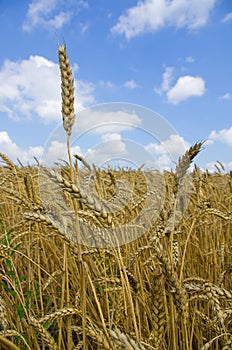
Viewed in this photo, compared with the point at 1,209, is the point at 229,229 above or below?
below

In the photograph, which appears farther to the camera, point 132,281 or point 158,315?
point 132,281

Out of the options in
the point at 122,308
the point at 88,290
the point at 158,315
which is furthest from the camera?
A: the point at 88,290

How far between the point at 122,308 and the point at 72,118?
0.70 meters

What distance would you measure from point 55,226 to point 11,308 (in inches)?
40.6

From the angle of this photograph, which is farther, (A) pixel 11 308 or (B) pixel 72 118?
(A) pixel 11 308

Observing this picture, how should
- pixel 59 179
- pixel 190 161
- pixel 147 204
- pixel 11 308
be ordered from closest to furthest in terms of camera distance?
1. pixel 59 179
2. pixel 190 161
3. pixel 11 308
4. pixel 147 204

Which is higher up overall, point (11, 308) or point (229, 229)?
point (229, 229)

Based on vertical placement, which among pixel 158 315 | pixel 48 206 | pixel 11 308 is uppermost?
pixel 48 206

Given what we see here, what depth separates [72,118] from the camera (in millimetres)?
909

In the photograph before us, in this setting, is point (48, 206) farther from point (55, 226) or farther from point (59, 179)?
point (59, 179)

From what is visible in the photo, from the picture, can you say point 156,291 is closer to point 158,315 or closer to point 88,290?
point 158,315

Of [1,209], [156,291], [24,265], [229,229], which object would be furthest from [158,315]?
[1,209]

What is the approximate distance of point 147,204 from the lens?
2.87 metres

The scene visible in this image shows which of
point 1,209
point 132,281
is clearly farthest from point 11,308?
point 1,209
